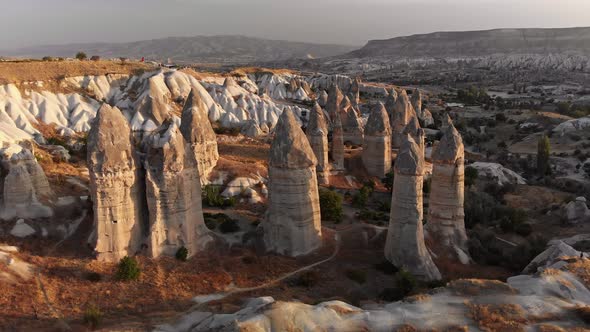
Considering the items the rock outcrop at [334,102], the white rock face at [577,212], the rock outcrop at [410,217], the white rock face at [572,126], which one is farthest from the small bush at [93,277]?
the white rock face at [572,126]

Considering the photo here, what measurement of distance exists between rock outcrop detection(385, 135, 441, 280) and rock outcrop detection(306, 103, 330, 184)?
17.2 m

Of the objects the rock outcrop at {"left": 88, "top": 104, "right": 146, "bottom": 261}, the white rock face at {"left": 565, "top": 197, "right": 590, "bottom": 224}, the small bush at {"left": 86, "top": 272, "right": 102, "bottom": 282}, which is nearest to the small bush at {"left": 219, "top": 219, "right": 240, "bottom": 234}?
the rock outcrop at {"left": 88, "top": 104, "right": 146, "bottom": 261}

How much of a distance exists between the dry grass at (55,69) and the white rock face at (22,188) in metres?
28.7

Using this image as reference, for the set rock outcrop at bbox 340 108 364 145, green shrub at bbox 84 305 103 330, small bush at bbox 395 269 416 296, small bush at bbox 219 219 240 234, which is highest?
rock outcrop at bbox 340 108 364 145

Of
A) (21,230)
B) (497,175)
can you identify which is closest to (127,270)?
(21,230)

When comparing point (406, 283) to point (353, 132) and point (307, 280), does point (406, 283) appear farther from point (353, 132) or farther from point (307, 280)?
point (353, 132)

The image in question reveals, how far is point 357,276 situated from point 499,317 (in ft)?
27.1

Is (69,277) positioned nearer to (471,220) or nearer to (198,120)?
(198,120)

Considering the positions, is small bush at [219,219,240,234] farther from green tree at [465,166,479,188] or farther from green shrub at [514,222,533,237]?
green tree at [465,166,479,188]

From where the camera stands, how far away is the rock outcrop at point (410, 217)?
24.2 metres

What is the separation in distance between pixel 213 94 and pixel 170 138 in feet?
142

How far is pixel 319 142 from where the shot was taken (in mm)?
41688

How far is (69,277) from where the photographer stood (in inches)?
842

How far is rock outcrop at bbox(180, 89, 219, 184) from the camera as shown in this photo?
36531 millimetres
